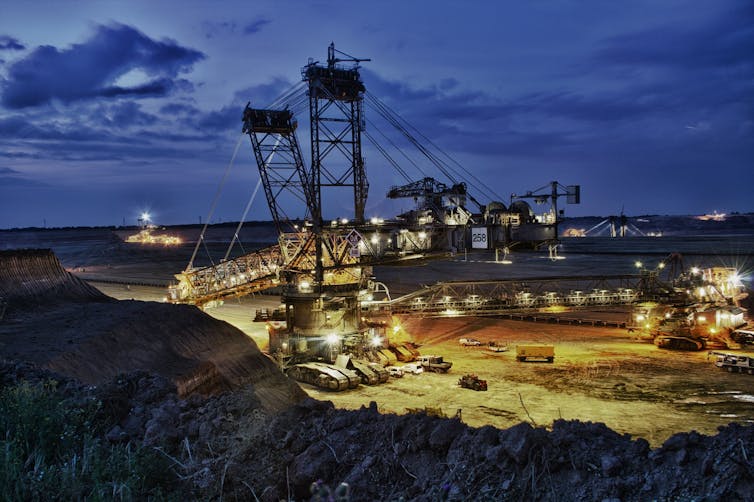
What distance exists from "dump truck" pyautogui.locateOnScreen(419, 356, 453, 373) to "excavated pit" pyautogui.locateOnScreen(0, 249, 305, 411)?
439 inches

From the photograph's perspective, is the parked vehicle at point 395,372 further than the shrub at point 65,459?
Yes

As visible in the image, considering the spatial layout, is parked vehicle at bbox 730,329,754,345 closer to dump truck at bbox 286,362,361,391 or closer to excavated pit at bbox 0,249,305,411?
dump truck at bbox 286,362,361,391

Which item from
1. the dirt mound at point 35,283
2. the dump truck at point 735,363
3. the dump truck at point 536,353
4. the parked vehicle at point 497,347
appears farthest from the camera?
the parked vehicle at point 497,347

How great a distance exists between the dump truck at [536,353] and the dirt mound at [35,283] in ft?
95.8

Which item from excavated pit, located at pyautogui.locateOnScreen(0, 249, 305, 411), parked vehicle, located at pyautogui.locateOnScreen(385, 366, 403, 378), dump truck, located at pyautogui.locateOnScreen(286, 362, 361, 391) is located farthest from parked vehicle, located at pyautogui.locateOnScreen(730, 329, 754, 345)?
excavated pit, located at pyautogui.locateOnScreen(0, 249, 305, 411)

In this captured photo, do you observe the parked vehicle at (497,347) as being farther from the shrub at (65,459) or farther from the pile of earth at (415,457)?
the shrub at (65,459)

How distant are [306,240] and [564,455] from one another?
33603 mm

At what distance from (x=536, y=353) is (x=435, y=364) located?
305 inches

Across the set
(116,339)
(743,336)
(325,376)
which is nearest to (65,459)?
(116,339)

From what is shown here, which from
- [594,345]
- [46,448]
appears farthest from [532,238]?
[46,448]

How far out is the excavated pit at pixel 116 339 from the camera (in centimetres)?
2016

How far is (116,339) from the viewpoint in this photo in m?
22.2

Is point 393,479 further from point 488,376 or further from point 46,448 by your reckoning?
point 488,376

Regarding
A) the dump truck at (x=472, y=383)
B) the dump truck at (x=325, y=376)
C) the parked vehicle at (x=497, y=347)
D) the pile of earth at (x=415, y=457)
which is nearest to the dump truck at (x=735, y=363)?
the parked vehicle at (x=497, y=347)
